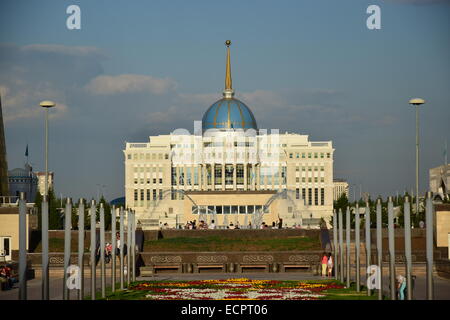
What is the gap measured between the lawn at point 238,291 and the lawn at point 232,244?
11.5m


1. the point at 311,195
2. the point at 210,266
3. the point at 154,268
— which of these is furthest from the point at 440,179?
the point at 154,268

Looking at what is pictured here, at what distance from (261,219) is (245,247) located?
3750 centimetres

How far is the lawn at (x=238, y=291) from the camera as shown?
24.7m

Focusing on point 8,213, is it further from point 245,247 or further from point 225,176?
point 225,176

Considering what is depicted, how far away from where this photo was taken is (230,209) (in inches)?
3312

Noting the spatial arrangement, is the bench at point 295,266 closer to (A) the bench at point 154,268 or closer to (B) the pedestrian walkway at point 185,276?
(B) the pedestrian walkway at point 185,276

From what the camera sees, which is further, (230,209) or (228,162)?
(228,162)

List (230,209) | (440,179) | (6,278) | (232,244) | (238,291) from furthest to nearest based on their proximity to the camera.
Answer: (440,179) → (230,209) → (232,244) → (6,278) → (238,291)

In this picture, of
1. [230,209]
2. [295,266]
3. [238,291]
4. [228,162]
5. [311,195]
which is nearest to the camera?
[238,291]

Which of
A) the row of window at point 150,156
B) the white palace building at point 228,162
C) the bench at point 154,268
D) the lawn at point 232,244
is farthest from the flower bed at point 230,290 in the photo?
the row of window at point 150,156

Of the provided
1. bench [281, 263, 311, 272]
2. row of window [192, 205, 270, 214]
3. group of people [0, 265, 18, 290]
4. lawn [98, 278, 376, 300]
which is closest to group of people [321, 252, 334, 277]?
bench [281, 263, 311, 272]

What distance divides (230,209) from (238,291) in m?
57.4

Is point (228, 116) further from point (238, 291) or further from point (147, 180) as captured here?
point (238, 291)
